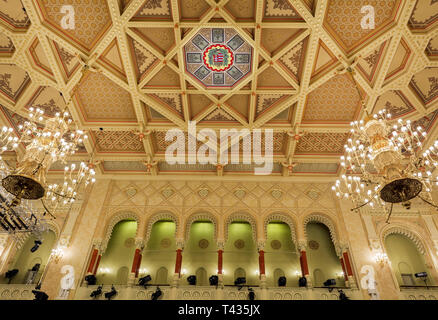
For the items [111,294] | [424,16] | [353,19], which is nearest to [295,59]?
[353,19]

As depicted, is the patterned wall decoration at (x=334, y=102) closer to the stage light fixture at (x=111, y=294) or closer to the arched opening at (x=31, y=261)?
the stage light fixture at (x=111, y=294)

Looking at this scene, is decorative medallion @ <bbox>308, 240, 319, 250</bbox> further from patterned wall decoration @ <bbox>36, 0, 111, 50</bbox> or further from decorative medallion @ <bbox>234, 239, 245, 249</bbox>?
patterned wall decoration @ <bbox>36, 0, 111, 50</bbox>

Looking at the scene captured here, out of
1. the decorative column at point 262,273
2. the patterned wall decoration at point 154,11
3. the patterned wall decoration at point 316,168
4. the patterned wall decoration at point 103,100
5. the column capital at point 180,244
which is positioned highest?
the patterned wall decoration at point 154,11

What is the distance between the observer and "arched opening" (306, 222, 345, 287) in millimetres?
11006

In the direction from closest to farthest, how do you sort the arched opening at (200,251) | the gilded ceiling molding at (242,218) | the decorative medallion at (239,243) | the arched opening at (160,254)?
1. the gilded ceiling molding at (242,218)
2. the arched opening at (160,254)
3. the arched opening at (200,251)
4. the decorative medallion at (239,243)

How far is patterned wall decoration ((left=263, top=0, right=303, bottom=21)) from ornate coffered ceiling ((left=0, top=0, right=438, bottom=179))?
0.09 feet

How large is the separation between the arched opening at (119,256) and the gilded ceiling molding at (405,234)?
9.34 meters

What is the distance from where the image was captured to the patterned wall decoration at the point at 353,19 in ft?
24.9

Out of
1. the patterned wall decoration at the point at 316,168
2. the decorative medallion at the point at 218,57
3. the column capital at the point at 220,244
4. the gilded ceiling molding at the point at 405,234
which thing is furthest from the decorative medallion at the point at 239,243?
the decorative medallion at the point at 218,57

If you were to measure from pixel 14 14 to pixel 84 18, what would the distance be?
173cm

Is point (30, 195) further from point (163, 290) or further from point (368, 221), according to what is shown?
point (368, 221)

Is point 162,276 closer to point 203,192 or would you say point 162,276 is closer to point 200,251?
point 200,251

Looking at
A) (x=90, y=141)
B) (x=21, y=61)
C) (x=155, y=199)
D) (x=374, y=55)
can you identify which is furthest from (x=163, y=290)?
(x=374, y=55)
